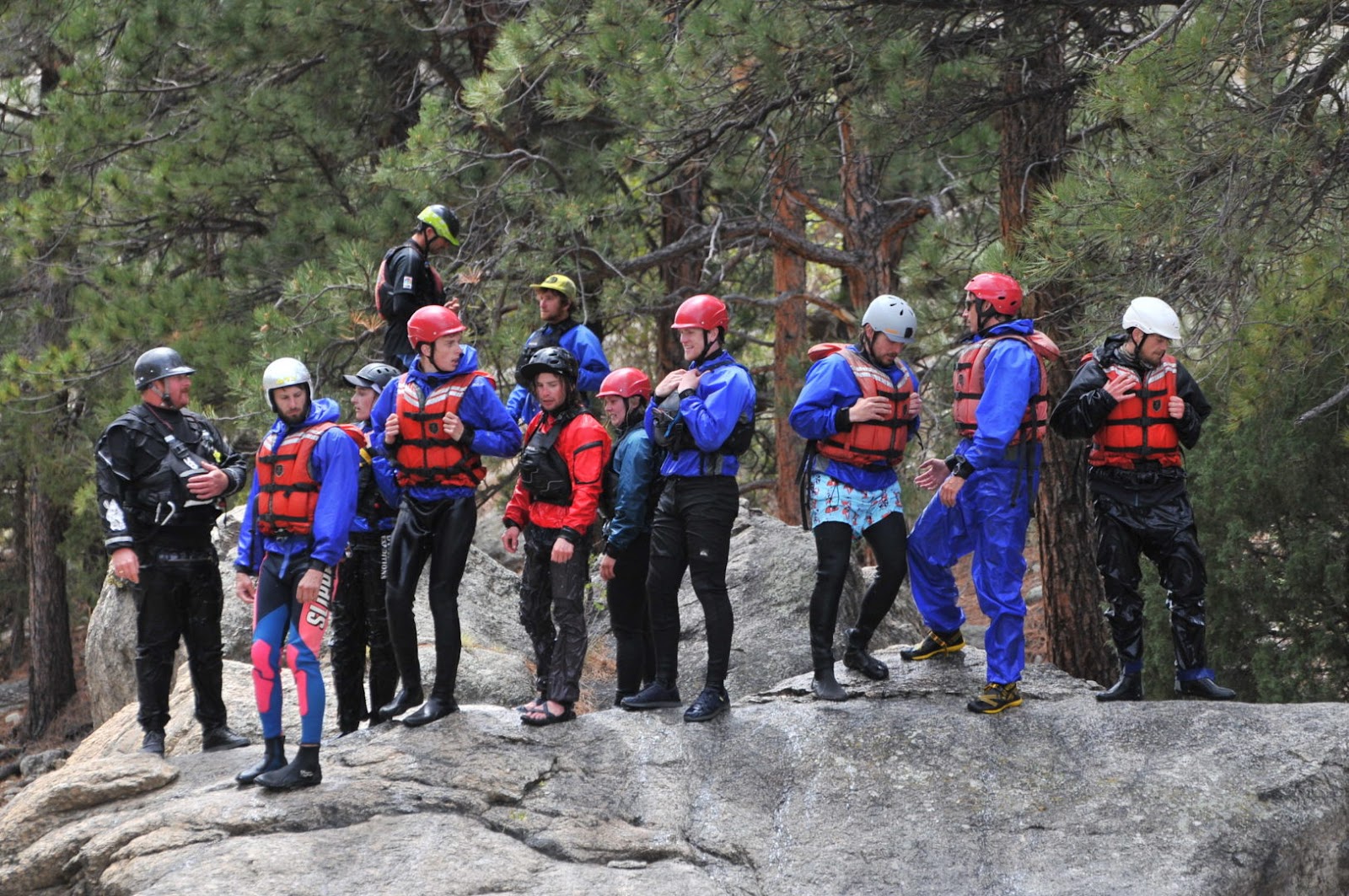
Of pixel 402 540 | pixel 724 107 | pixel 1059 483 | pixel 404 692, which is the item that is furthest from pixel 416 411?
pixel 1059 483

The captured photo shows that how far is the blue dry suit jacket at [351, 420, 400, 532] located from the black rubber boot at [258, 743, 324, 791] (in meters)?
1.45

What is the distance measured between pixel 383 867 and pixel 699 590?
2.10 m

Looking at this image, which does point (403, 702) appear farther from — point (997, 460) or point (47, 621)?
point (47, 621)

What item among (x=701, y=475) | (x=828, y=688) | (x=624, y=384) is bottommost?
(x=828, y=688)

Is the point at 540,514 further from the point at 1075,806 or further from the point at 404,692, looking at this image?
the point at 1075,806

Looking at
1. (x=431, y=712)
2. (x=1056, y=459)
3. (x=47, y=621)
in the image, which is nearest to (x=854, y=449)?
(x=431, y=712)

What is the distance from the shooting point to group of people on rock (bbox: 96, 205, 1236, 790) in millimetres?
6906

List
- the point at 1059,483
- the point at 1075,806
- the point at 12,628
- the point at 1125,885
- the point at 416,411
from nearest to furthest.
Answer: the point at 1125,885, the point at 1075,806, the point at 416,411, the point at 1059,483, the point at 12,628

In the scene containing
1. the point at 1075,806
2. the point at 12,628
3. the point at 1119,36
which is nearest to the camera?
the point at 1075,806

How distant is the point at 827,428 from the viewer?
23.3 feet

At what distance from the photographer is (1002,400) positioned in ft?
22.7

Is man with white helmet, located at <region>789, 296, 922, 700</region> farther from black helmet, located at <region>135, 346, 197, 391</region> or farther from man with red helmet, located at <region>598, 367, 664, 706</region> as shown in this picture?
black helmet, located at <region>135, 346, 197, 391</region>

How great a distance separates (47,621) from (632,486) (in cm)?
1420

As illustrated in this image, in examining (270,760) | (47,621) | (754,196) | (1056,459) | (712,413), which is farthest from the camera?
(47,621)
